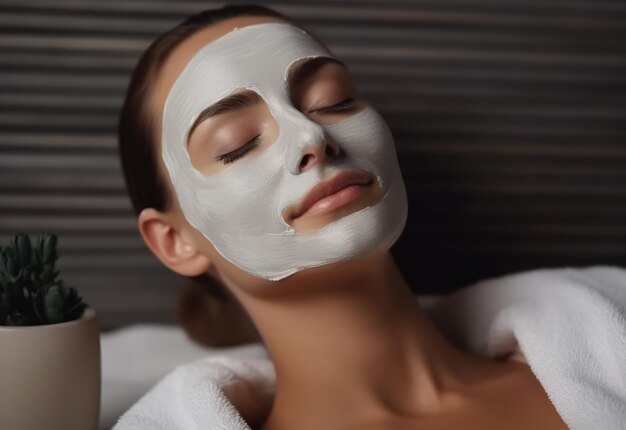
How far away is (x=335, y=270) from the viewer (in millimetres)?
1079

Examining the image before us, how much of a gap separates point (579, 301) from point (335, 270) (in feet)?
1.39

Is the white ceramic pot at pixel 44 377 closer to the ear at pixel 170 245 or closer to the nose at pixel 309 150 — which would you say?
the ear at pixel 170 245

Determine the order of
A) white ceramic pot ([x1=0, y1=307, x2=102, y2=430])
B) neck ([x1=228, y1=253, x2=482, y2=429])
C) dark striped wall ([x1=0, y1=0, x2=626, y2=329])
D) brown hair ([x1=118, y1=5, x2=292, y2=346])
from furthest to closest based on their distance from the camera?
dark striped wall ([x1=0, y1=0, x2=626, y2=329]), brown hair ([x1=118, y1=5, x2=292, y2=346]), neck ([x1=228, y1=253, x2=482, y2=429]), white ceramic pot ([x1=0, y1=307, x2=102, y2=430])

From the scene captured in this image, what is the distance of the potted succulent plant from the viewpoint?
3.38 ft

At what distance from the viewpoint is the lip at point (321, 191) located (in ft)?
3.45

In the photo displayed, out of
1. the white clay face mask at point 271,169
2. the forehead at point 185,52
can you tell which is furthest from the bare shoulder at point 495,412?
the forehead at point 185,52

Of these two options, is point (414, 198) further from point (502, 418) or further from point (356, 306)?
point (502, 418)

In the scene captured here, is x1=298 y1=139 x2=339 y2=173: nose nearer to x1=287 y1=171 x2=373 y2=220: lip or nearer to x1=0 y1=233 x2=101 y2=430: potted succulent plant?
x1=287 y1=171 x2=373 y2=220: lip

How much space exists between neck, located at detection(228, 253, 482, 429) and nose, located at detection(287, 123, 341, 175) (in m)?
0.17

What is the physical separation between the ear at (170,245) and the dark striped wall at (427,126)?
0.25 metres

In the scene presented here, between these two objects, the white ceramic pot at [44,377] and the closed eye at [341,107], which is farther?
the closed eye at [341,107]

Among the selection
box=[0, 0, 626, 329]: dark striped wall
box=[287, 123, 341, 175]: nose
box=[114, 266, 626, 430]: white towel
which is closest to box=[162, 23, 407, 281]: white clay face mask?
box=[287, 123, 341, 175]: nose

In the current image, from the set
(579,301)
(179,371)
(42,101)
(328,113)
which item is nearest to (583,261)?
(579,301)

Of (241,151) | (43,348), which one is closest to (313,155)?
(241,151)
